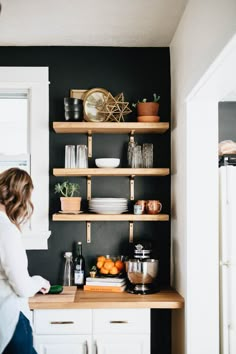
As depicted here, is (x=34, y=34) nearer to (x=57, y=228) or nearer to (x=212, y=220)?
(x=57, y=228)

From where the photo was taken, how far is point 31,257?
12.3 ft

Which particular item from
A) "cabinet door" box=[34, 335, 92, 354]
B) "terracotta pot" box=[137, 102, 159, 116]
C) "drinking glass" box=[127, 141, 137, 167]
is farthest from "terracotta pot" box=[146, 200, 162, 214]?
"cabinet door" box=[34, 335, 92, 354]

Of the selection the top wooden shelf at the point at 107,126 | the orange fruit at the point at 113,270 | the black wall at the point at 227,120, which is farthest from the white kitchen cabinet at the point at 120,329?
the black wall at the point at 227,120

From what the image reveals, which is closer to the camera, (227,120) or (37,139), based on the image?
(37,139)

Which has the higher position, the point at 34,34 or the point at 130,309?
the point at 34,34

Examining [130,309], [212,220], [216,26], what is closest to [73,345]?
[130,309]

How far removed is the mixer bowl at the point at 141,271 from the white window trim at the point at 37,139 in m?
0.71

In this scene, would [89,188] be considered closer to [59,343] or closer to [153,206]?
[153,206]

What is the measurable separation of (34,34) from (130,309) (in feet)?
6.73

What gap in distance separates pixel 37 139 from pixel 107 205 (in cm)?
76

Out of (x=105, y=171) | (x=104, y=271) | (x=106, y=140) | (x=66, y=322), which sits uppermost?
(x=106, y=140)

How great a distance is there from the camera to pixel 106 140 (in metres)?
3.83

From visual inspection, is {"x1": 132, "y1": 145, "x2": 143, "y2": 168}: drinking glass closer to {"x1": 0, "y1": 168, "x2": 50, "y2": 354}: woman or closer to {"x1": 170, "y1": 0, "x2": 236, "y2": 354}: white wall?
{"x1": 170, "y1": 0, "x2": 236, "y2": 354}: white wall

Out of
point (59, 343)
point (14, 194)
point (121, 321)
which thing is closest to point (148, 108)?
point (14, 194)
